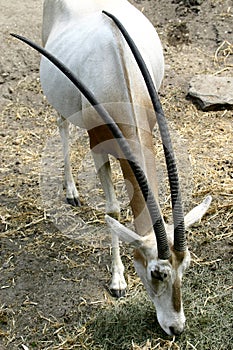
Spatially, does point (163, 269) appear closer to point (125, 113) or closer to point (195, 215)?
point (195, 215)

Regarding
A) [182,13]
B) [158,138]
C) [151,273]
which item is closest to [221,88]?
[158,138]

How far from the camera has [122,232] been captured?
139 inches

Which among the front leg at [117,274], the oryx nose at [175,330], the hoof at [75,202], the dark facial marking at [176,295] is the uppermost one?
the dark facial marking at [176,295]

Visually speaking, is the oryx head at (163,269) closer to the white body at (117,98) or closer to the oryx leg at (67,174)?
the white body at (117,98)

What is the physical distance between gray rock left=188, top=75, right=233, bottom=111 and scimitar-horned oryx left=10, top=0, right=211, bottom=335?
6.60 ft

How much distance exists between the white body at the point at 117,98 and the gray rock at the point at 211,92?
81.4 inches

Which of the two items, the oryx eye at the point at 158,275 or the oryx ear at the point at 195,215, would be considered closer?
the oryx eye at the point at 158,275

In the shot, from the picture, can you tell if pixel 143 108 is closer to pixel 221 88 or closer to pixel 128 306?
pixel 128 306

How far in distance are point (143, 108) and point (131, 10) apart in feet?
4.43

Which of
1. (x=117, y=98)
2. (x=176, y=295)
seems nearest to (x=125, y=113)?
(x=117, y=98)

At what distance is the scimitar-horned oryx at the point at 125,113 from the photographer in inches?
139

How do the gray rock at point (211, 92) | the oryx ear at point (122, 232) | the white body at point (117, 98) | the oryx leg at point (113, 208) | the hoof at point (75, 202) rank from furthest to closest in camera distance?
the gray rock at point (211, 92)
the hoof at point (75, 202)
the oryx leg at point (113, 208)
the white body at point (117, 98)
the oryx ear at point (122, 232)

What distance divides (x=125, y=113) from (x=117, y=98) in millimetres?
153

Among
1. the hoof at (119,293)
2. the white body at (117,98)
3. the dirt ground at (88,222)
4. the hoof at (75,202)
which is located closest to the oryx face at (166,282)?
the white body at (117,98)
